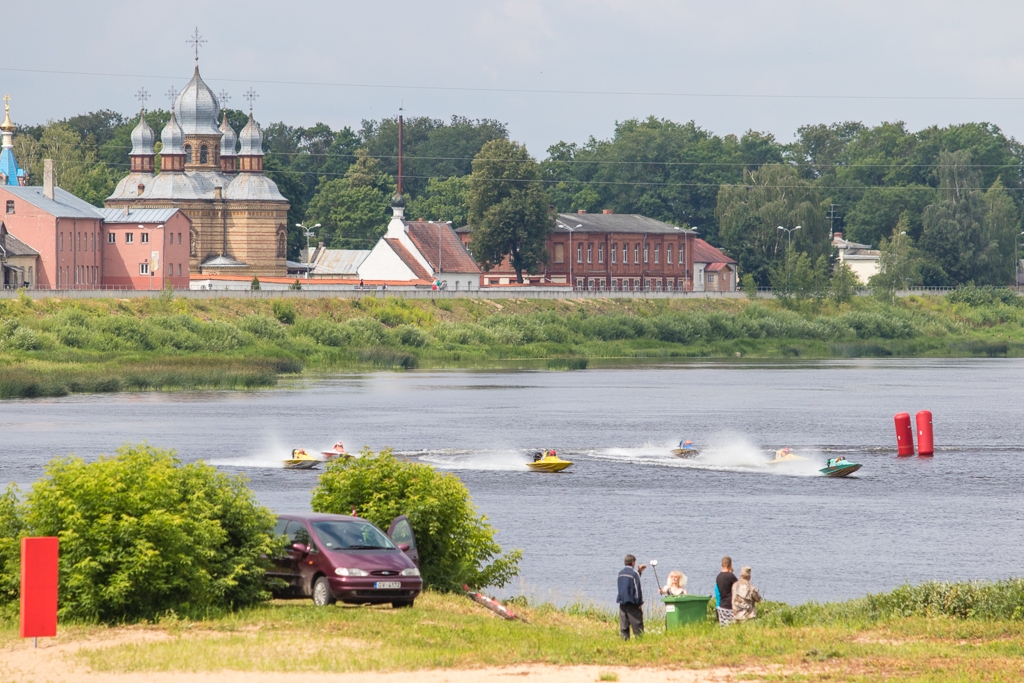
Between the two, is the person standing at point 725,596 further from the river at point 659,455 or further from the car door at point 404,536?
the river at point 659,455

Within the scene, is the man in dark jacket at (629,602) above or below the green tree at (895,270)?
below

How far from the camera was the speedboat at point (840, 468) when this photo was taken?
51094 millimetres

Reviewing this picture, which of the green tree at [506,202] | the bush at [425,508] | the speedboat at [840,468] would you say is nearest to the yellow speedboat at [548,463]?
the speedboat at [840,468]

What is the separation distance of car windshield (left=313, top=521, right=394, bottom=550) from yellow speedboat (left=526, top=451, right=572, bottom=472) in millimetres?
26639

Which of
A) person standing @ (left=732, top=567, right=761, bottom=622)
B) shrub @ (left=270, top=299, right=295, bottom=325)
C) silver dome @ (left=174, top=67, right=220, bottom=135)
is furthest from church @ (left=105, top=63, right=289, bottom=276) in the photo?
person standing @ (left=732, top=567, right=761, bottom=622)

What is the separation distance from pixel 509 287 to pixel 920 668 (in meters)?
117

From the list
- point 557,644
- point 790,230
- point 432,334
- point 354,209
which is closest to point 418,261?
point 354,209

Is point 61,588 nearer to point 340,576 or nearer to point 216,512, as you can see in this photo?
point 216,512

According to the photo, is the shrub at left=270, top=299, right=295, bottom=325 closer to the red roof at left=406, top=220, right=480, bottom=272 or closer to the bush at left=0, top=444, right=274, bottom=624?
the red roof at left=406, top=220, right=480, bottom=272

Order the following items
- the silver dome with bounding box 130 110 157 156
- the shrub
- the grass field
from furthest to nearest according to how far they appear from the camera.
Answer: the silver dome with bounding box 130 110 157 156 < the shrub < the grass field

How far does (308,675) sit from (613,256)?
136547 mm

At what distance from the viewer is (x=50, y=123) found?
181000 mm

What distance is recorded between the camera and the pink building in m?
123

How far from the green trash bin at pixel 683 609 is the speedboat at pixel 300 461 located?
2771 cm
